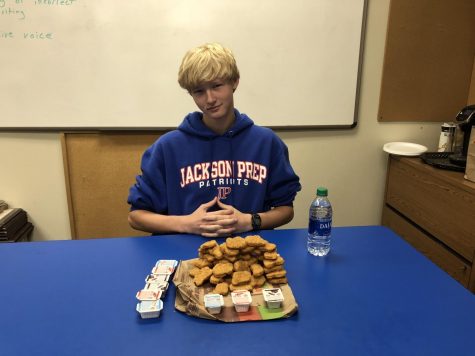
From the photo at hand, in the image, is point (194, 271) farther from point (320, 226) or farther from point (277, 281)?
point (320, 226)

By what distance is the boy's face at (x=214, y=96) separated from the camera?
125 centimetres

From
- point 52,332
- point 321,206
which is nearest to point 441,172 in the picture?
point 321,206

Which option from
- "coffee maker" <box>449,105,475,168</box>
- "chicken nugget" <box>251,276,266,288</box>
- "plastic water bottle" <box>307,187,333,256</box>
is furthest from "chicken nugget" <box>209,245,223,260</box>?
"coffee maker" <box>449,105,475,168</box>

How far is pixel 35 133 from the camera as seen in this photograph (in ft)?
7.22

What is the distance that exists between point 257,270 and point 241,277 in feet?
0.16

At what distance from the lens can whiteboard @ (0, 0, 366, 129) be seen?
203 centimetres

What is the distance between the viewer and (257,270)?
0.95 m

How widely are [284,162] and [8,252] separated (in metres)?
0.96

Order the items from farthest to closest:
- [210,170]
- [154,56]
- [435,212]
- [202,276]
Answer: [154,56] → [435,212] → [210,170] → [202,276]

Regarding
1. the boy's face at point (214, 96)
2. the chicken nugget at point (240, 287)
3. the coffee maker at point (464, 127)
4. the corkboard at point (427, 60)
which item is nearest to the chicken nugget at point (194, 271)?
the chicken nugget at point (240, 287)

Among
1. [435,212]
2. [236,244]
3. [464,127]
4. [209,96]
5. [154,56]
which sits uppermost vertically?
[154,56]

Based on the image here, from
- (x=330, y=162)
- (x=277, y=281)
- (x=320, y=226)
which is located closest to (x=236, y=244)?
(x=277, y=281)

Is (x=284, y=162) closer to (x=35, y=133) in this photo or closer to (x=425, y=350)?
(x=425, y=350)

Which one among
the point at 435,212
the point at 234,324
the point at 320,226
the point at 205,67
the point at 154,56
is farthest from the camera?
the point at 154,56
